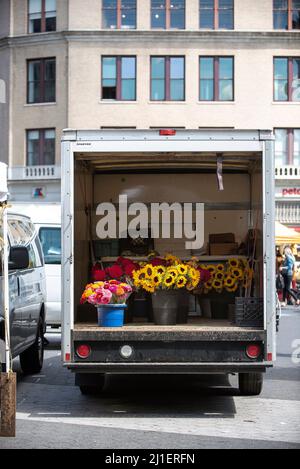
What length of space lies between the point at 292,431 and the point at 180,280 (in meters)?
2.17

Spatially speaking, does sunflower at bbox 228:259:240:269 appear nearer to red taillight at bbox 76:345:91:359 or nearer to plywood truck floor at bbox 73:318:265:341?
plywood truck floor at bbox 73:318:265:341

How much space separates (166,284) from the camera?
32.5ft

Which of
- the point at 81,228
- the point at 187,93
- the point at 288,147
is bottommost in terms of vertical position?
the point at 81,228

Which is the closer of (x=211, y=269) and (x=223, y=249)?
(x=211, y=269)

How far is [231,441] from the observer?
7.91m

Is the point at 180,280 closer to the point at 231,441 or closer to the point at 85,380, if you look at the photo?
the point at 85,380

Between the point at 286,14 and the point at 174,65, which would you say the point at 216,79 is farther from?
the point at 286,14

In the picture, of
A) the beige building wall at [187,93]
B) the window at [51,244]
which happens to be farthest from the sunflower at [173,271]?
the beige building wall at [187,93]

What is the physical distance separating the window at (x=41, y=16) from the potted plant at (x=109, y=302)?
35.1 meters

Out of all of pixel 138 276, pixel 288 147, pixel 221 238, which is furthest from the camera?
pixel 288 147

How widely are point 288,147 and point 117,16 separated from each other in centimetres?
964

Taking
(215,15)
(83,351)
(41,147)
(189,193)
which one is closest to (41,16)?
(41,147)

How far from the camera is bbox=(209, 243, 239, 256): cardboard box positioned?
11.8m
